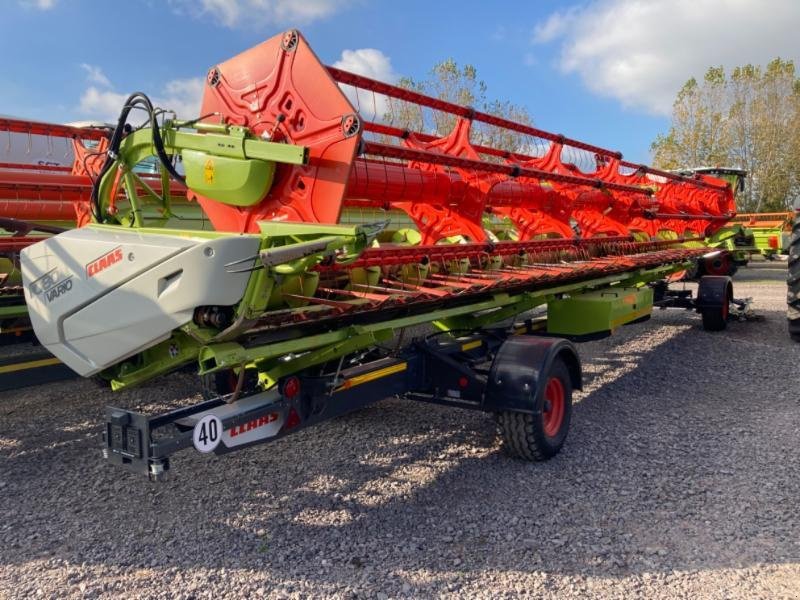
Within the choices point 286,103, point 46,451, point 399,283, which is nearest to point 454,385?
point 399,283

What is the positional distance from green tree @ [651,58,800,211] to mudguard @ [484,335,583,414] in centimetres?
2707

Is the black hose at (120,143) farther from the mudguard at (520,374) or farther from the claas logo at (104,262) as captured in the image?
the mudguard at (520,374)

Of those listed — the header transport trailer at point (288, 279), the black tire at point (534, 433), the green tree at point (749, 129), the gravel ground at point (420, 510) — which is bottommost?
the gravel ground at point (420, 510)

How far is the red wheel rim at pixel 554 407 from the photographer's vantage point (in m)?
4.12

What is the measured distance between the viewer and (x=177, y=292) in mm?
2479

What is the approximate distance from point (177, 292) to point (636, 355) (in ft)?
19.3

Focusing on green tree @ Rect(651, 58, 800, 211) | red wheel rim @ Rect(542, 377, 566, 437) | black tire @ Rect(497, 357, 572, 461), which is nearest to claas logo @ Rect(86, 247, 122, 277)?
black tire @ Rect(497, 357, 572, 461)

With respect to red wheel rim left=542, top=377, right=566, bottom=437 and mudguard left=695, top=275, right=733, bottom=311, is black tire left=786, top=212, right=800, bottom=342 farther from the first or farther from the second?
red wheel rim left=542, top=377, right=566, bottom=437

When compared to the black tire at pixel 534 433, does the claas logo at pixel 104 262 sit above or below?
above

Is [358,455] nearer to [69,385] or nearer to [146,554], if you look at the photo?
[146,554]

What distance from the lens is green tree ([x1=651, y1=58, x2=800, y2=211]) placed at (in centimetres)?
2764

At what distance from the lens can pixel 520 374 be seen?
383 cm

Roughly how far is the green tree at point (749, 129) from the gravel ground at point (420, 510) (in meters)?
26.3

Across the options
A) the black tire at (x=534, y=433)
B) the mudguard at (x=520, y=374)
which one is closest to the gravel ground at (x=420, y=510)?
the black tire at (x=534, y=433)
